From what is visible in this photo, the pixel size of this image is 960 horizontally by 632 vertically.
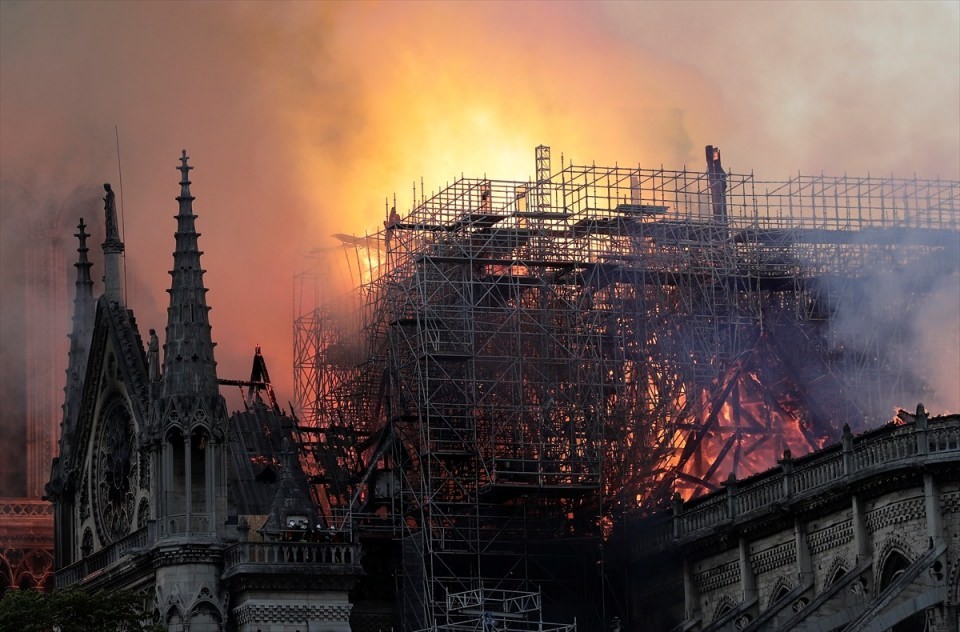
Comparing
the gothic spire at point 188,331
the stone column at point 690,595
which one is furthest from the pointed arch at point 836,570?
the gothic spire at point 188,331

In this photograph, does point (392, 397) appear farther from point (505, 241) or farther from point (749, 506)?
point (749, 506)

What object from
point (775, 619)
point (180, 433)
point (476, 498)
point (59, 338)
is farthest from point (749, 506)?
point (59, 338)

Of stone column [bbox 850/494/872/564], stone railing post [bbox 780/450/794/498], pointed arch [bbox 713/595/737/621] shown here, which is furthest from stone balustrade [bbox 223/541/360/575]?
stone column [bbox 850/494/872/564]

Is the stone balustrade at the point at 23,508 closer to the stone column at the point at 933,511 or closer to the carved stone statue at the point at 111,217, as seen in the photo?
the carved stone statue at the point at 111,217

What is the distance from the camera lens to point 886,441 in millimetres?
79875

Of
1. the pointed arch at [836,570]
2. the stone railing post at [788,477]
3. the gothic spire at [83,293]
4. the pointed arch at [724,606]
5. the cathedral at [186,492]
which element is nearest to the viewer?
the pointed arch at [836,570]

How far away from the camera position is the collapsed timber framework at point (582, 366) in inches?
3780

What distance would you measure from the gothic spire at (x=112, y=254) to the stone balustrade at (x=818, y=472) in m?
21.4

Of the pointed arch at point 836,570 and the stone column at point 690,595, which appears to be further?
the stone column at point 690,595

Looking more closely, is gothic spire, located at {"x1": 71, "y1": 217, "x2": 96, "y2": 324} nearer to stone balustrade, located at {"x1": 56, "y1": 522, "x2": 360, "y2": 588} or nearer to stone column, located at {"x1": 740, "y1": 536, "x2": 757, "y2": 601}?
stone balustrade, located at {"x1": 56, "y1": 522, "x2": 360, "y2": 588}

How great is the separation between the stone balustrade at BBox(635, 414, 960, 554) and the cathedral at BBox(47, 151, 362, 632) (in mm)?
10531

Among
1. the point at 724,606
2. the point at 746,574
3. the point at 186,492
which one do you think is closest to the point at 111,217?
the point at 186,492

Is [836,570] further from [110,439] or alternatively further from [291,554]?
[110,439]

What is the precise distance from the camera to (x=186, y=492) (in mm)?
92438
